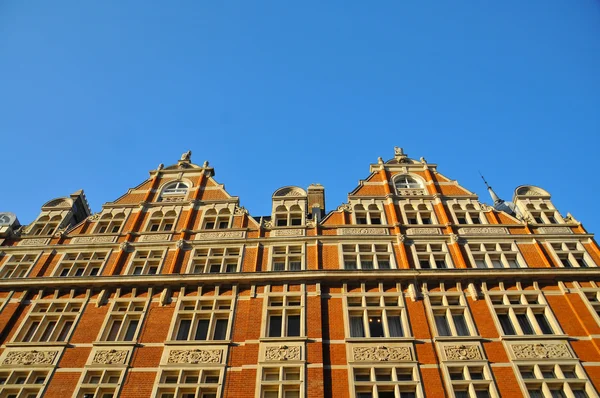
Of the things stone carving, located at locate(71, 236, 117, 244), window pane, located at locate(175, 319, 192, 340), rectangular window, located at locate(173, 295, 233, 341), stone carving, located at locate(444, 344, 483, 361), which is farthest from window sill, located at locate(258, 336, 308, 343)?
stone carving, located at locate(71, 236, 117, 244)

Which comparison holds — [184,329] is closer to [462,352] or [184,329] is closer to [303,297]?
[303,297]

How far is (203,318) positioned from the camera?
2108 centimetres

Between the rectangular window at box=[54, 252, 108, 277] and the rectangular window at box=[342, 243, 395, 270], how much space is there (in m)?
12.7

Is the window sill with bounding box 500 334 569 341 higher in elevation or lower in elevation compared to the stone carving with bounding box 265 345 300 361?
higher

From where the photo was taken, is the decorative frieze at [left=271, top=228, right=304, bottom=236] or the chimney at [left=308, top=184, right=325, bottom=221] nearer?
the decorative frieze at [left=271, top=228, right=304, bottom=236]

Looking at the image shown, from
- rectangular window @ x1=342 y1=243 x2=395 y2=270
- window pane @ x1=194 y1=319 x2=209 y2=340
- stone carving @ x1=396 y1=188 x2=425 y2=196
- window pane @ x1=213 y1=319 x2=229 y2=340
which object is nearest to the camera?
window pane @ x1=213 y1=319 x2=229 y2=340

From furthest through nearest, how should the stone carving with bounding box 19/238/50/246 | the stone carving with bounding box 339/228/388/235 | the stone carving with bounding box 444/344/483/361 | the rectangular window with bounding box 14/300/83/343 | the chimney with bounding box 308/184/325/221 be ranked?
1. the chimney with bounding box 308/184/325/221
2. the stone carving with bounding box 19/238/50/246
3. the stone carving with bounding box 339/228/388/235
4. the rectangular window with bounding box 14/300/83/343
5. the stone carving with bounding box 444/344/483/361

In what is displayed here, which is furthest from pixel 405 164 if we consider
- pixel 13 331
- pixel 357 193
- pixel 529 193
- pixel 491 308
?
pixel 13 331

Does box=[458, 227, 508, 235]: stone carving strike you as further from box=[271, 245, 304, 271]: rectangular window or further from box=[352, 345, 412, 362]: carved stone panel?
box=[352, 345, 412, 362]: carved stone panel

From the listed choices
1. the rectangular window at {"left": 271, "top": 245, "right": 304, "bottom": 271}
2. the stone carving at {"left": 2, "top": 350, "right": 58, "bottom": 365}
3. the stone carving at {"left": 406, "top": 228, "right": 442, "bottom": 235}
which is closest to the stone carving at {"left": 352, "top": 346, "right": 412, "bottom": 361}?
the rectangular window at {"left": 271, "top": 245, "right": 304, "bottom": 271}

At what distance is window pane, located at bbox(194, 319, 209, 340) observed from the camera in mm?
20427

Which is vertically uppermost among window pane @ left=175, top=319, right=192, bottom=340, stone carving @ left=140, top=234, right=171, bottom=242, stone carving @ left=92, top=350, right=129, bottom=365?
stone carving @ left=140, top=234, right=171, bottom=242

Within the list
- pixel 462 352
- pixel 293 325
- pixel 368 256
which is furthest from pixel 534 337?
pixel 293 325

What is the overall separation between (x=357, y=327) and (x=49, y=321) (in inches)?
555
